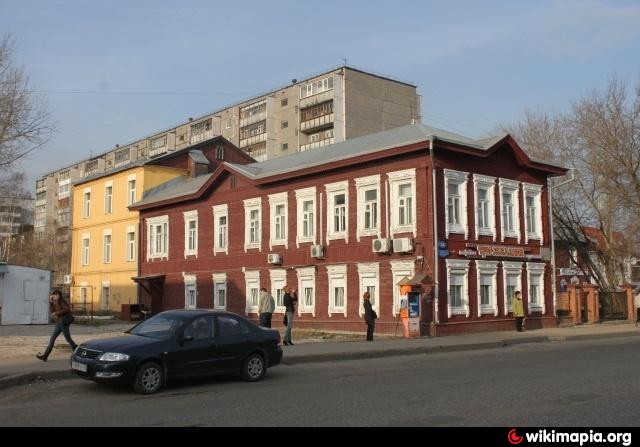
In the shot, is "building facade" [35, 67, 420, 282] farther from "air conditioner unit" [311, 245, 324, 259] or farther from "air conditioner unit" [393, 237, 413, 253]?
"air conditioner unit" [393, 237, 413, 253]

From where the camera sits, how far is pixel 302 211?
33000mm

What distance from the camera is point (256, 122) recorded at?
87.1 m

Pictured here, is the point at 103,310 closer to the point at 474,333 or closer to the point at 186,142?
the point at 474,333

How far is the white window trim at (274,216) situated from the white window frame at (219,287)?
14.6ft

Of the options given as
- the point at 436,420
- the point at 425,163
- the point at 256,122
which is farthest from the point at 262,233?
the point at 256,122

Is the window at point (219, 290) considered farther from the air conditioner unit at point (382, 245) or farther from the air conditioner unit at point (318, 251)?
the air conditioner unit at point (382, 245)

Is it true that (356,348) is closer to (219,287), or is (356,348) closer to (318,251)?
(318,251)

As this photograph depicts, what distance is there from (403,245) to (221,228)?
45.5 ft

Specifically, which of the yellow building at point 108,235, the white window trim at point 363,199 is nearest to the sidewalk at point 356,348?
the white window trim at point 363,199

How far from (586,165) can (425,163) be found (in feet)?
63.2

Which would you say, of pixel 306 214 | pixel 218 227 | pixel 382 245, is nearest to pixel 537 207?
pixel 382 245

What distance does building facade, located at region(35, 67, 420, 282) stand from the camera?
76750 mm

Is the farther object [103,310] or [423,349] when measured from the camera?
[103,310]
